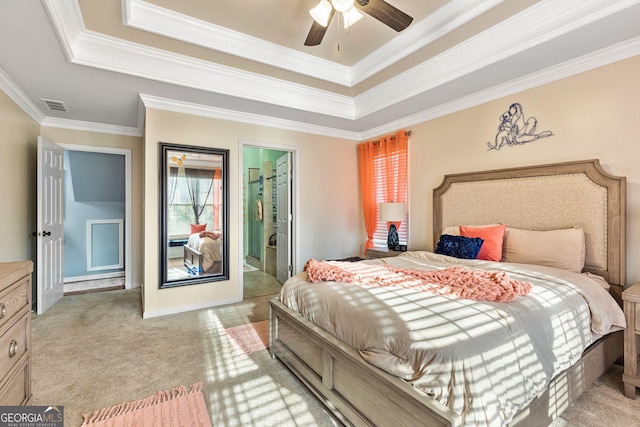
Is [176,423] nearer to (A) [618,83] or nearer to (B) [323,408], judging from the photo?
(B) [323,408]

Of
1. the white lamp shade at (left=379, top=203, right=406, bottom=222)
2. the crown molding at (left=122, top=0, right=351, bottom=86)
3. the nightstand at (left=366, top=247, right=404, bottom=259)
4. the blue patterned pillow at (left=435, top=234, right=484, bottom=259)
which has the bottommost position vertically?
the nightstand at (left=366, top=247, right=404, bottom=259)

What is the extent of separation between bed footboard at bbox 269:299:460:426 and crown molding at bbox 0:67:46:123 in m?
3.38

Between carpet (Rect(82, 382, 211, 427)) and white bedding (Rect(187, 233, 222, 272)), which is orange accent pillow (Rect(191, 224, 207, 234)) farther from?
carpet (Rect(82, 382, 211, 427))

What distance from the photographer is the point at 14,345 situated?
4.41ft

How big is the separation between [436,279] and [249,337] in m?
1.82

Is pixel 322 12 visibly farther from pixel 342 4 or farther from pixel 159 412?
pixel 159 412

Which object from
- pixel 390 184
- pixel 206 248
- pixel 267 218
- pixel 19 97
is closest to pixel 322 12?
pixel 390 184

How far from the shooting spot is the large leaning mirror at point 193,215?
11.3 feet

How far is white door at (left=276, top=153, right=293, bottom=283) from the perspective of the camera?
14.5 feet

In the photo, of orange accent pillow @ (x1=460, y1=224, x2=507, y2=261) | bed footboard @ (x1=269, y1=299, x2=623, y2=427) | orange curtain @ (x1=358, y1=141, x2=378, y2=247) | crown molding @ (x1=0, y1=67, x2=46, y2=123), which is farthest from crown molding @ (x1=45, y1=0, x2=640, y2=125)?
bed footboard @ (x1=269, y1=299, x2=623, y2=427)

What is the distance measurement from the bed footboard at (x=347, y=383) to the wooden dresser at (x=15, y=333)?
1.41 meters

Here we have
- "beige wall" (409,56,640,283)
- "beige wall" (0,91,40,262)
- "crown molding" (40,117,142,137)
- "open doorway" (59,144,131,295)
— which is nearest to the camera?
"beige wall" (409,56,640,283)

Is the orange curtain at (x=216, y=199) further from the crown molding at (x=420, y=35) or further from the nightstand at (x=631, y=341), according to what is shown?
the nightstand at (x=631, y=341)

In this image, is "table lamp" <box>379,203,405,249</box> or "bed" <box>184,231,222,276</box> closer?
"bed" <box>184,231,222,276</box>
